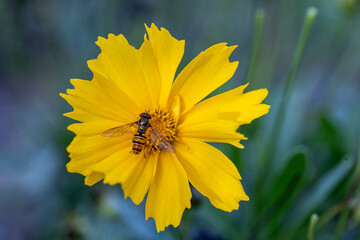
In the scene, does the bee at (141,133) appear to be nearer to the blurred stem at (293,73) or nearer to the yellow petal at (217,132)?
the yellow petal at (217,132)

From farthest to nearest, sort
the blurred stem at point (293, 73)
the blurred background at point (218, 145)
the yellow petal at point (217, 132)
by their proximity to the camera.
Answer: the blurred background at point (218, 145) < the blurred stem at point (293, 73) < the yellow petal at point (217, 132)

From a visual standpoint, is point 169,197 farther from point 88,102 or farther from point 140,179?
point 88,102

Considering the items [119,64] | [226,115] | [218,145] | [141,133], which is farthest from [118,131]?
[218,145]

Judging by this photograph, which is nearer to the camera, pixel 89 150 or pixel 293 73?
pixel 89 150

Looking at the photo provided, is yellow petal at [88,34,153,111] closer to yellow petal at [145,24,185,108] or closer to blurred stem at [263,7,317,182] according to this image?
yellow petal at [145,24,185,108]

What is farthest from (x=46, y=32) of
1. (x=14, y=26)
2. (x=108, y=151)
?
(x=108, y=151)

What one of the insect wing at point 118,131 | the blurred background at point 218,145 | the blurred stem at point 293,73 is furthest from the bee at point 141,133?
the blurred stem at point 293,73

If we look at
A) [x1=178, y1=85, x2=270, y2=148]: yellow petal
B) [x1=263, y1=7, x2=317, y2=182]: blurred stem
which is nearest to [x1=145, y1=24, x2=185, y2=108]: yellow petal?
[x1=178, y1=85, x2=270, y2=148]: yellow petal
